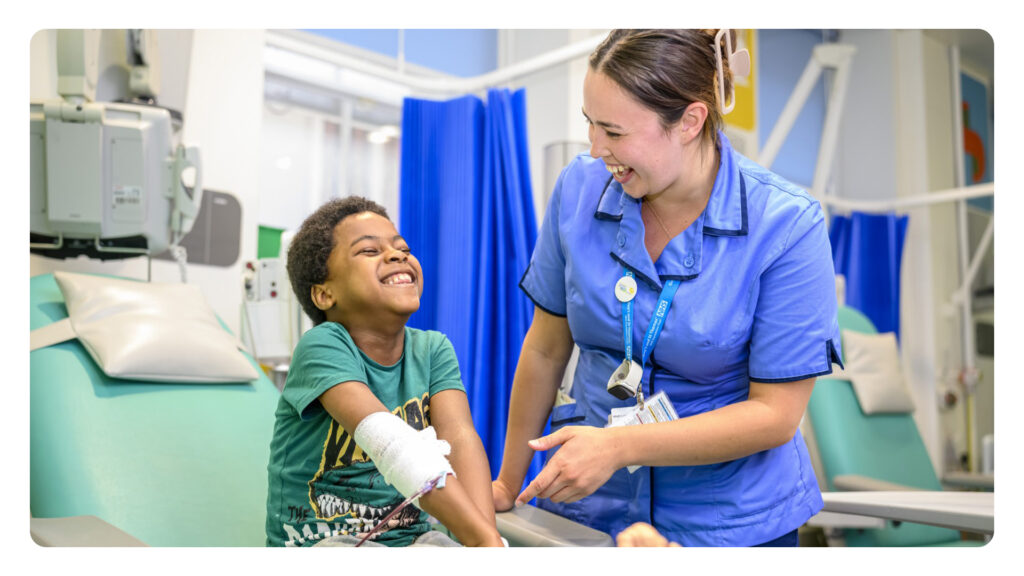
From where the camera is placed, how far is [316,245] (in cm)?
123

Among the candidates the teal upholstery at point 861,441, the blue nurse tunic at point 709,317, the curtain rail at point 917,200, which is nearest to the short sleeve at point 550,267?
the blue nurse tunic at point 709,317

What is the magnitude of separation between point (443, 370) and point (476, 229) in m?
0.66

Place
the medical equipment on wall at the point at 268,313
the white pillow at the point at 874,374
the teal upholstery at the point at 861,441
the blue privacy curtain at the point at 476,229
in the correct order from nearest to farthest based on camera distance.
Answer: the blue privacy curtain at the point at 476,229 < the medical equipment on wall at the point at 268,313 < the teal upholstery at the point at 861,441 < the white pillow at the point at 874,374

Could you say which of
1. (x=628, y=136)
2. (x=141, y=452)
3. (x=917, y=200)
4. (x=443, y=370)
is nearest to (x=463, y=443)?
(x=443, y=370)

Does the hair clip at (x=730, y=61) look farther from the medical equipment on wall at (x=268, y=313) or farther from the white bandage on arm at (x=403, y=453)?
the medical equipment on wall at (x=268, y=313)

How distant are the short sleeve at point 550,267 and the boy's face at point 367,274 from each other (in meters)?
0.22

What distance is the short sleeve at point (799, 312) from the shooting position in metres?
1.11

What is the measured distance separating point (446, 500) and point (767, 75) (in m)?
4.35

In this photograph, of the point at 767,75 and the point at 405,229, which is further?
the point at 767,75

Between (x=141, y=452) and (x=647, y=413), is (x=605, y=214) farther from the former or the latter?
(x=141, y=452)

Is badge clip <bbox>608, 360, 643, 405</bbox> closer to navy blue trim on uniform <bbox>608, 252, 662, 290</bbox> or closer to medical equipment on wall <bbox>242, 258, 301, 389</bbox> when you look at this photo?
navy blue trim on uniform <bbox>608, 252, 662, 290</bbox>

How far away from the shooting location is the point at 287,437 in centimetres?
120
